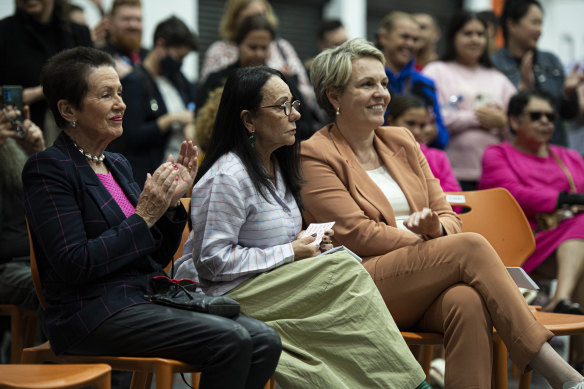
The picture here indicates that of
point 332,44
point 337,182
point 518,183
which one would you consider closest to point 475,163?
point 518,183

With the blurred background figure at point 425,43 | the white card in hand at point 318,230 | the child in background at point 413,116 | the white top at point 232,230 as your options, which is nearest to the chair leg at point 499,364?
the white card in hand at point 318,230

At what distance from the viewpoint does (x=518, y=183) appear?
445 cm

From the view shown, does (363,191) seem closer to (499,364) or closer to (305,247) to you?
(305,247)

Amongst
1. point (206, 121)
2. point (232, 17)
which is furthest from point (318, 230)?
point (232, 17)

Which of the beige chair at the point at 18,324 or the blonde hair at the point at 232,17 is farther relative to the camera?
the blonde hair at the point at 232,17

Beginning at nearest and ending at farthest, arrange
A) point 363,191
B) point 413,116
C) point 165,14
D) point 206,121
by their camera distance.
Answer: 1. point 363,191
2. point 206,121
3. point 413,116
4. point 165,14

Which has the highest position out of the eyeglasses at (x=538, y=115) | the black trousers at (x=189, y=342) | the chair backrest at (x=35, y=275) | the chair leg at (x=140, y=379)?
the eyeglasses at (x=538, y=115)

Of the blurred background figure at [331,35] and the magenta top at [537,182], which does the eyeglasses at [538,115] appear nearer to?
the magenta top at [537,182]

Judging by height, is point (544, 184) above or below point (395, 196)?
below

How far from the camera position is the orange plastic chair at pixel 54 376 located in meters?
2.04

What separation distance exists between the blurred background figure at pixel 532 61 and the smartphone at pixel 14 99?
11.6 feet

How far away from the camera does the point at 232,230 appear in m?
2.63

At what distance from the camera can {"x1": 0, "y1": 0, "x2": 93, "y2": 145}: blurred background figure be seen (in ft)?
13.4

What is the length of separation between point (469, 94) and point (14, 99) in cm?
294
